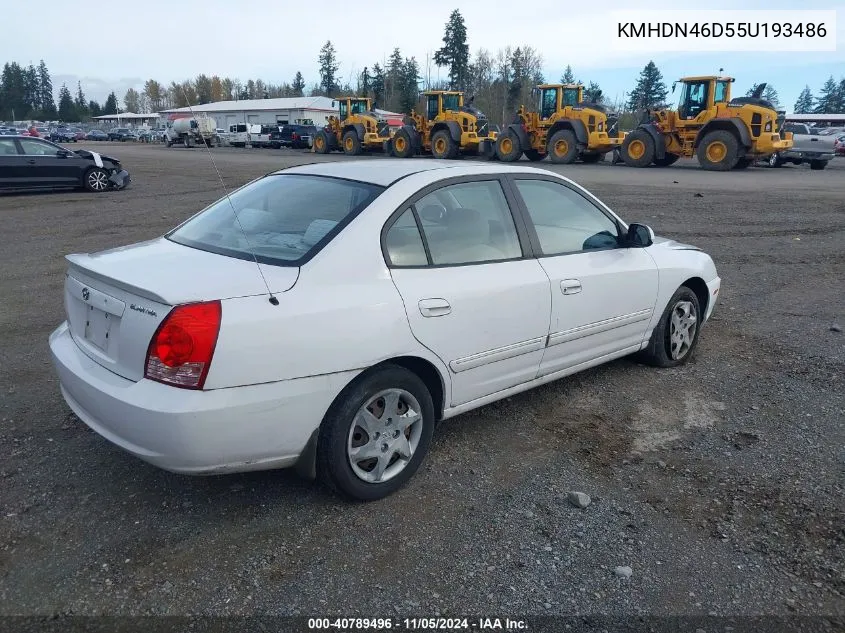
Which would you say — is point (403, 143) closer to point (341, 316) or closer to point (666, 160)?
point (666, 160)

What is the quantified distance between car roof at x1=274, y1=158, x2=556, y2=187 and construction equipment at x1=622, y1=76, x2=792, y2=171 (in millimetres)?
20895

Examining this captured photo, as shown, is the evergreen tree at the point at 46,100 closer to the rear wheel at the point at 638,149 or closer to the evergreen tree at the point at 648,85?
the evergreen tree at the point at 648,85

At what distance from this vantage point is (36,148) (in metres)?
16.0

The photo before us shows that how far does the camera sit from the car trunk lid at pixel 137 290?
2887 millimetres

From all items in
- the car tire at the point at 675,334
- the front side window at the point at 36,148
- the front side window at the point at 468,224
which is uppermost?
the front side window at the point at 36,148

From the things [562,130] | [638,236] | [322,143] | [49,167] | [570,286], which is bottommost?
[570,286]

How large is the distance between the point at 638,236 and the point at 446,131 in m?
25.8

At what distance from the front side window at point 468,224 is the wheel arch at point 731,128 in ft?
69.4

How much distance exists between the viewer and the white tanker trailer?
11.9 ft

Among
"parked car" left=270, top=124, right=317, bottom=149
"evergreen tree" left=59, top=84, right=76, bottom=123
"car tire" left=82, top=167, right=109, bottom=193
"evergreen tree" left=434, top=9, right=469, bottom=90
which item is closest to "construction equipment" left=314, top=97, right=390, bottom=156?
"parked car" left=270, top=124, right=317, bottom=149

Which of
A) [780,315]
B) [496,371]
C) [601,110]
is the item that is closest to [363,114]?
[601,110]

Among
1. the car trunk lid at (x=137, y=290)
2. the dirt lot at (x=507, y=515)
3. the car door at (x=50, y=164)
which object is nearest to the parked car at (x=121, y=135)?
the car door at (x=50, y=164)

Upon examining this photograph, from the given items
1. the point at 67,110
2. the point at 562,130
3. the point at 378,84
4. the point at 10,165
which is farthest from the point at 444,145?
the point at 67,110

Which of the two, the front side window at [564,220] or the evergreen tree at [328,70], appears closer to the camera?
the front side window at [564,220]
